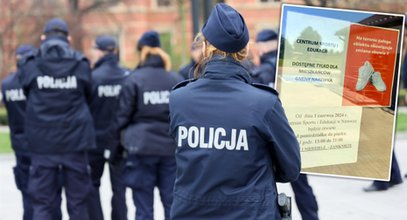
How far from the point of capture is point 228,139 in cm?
252

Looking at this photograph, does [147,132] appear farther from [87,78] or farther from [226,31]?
[226,31]

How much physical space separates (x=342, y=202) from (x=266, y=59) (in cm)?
198

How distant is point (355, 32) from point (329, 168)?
30.6 inches

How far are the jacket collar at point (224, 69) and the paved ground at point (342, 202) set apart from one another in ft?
12.3

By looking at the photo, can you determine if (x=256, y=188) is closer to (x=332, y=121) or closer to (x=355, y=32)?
(x=332, y=121)

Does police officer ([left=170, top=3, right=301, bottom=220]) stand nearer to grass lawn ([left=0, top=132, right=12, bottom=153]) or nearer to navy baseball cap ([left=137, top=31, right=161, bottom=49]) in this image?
navy baseball cap ([left=137, top=31, right=161, bottom=49])

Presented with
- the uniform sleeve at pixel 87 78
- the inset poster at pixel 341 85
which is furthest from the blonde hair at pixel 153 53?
the inset poster at pixel 341 85

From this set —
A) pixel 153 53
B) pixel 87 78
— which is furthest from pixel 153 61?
pixel 87 78

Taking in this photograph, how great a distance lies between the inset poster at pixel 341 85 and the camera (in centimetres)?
339

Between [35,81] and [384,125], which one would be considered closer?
[384,125]

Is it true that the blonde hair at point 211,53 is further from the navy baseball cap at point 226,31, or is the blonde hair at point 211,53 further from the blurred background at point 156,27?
the blurred background at point 156,27

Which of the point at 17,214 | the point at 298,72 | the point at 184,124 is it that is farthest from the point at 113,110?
the point at 184,124

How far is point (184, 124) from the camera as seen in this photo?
2.62 meters

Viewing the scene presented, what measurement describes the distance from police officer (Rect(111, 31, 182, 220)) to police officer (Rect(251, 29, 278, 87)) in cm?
95
